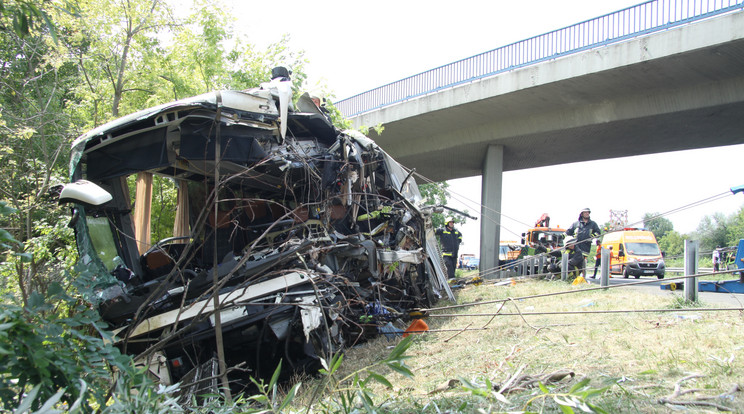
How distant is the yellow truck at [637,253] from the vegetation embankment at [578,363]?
10.3 meters

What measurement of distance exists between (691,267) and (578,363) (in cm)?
295

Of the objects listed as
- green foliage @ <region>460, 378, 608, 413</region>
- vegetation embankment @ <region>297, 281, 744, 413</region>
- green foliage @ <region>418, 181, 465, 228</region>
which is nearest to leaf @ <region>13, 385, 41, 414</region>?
vegetation embankment @ <region>297, 281, 744, 413</region>

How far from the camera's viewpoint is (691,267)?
16.7ft

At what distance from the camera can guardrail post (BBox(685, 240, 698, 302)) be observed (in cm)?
507

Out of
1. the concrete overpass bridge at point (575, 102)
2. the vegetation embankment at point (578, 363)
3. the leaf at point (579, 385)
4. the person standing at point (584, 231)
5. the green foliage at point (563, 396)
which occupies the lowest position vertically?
the vegetation embankment at point (578, 363)

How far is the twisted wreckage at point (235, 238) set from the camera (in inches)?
148

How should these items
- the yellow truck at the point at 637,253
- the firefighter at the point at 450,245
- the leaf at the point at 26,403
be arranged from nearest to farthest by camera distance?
the leaf at the point at 26,403
the firefighter at the point at 450,245
the yellow truck at the point at 637,253

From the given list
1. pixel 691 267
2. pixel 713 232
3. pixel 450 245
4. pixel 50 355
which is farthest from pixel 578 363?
pixel 713 232

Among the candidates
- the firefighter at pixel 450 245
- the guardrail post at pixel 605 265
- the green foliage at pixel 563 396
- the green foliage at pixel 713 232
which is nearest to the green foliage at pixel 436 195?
the firefighter at pixel 450 245

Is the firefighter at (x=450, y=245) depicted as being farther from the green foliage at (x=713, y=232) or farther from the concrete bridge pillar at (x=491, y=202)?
the green foliage at (x=713, y=232)

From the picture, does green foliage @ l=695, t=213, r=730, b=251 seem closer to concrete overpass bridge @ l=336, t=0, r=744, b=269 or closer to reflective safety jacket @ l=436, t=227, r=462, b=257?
concrete overpass bridge @ l=336, t=0, r=744, b=269

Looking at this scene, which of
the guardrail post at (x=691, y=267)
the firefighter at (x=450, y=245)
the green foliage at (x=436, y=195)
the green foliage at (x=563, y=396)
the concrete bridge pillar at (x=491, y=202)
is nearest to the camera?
the green foliage at (x=563, y=396)

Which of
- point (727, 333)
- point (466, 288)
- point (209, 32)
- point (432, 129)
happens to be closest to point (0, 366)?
point (727, 333)

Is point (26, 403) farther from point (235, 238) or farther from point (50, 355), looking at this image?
point (235, 238)
